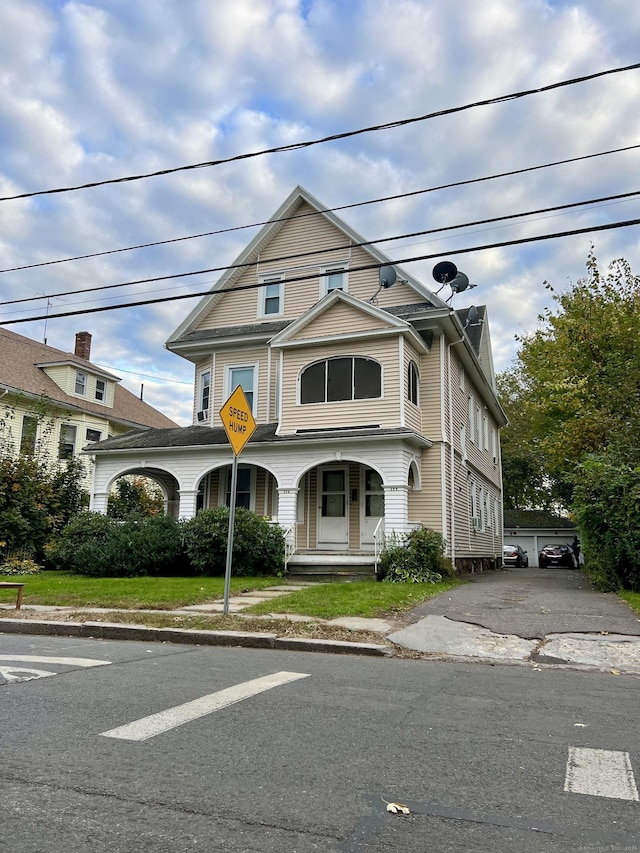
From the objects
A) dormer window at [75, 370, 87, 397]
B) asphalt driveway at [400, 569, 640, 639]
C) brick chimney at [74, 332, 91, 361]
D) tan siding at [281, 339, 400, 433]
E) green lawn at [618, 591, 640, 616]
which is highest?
brick chimney at [74, 332, 91, 361]

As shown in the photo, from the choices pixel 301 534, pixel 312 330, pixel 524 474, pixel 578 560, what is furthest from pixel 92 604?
pixel 524 474

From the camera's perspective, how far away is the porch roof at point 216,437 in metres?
16.9

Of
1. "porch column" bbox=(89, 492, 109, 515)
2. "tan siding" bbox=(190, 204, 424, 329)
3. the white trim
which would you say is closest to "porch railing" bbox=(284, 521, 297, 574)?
the white trim

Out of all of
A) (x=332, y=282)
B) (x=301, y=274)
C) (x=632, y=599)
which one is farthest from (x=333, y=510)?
(x=632, y=599)

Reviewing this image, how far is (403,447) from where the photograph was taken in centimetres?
1691

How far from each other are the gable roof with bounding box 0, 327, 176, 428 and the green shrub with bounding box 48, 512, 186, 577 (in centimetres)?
1099

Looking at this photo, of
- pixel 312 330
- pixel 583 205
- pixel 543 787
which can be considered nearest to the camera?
pixel 543 787

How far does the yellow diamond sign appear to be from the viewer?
31.2 ft

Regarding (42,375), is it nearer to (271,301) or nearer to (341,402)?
(271,301)

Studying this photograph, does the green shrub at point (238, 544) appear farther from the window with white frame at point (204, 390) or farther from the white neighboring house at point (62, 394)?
the white neighboring house at point (62, 394)

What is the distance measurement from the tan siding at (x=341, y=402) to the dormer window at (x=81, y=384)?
16462 millimetres

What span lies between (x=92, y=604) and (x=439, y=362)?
1205cm

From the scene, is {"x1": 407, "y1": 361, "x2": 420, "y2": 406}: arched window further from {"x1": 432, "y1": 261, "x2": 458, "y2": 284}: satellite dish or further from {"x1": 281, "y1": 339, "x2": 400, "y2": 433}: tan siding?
{"x1": 432, "y1": 261, "x2": 458, "y2": 284}: satellite dish

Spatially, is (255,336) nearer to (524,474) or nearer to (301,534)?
(301,534)
